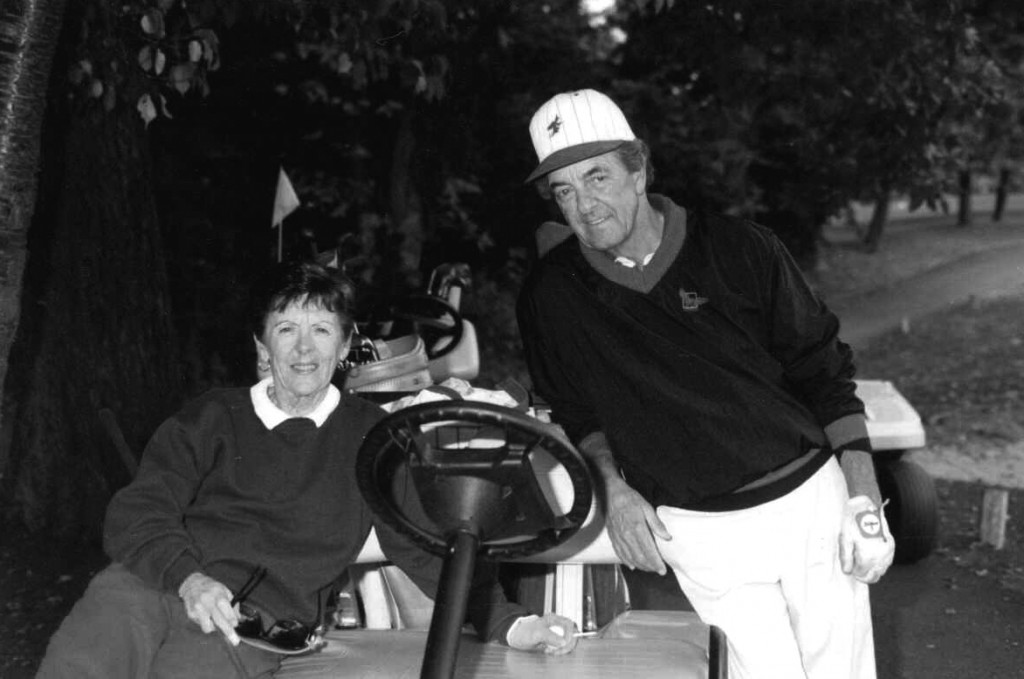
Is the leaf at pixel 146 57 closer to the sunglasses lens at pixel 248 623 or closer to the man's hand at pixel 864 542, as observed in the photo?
the sunglasses lens at pixel 248 623

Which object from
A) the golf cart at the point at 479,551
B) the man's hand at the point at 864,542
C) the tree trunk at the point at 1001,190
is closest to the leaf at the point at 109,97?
the golf cart at the point at 479,551

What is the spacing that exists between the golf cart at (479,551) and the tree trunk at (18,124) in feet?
3.43

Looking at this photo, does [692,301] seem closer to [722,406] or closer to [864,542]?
[722,406]

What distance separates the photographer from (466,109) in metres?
11.1

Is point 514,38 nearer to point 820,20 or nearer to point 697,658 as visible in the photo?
point 820,20

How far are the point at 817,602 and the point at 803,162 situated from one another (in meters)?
12.8

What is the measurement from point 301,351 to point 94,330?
2844mm

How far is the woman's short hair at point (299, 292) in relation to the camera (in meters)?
2.92

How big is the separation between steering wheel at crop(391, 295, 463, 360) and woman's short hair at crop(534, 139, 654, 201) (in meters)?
2.20

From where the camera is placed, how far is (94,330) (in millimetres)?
5418

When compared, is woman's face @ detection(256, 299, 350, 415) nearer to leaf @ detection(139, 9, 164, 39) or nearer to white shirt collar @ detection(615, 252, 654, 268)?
white shirt collar @ detection(615, 252, 654, 268)

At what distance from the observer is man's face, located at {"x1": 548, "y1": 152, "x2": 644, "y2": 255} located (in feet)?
9.54

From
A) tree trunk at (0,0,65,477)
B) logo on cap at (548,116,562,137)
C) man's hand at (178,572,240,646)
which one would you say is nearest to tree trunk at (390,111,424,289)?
tree trunk at (0,0,65,477)

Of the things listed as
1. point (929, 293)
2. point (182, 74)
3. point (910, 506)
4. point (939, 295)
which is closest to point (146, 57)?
point (182, 74)
